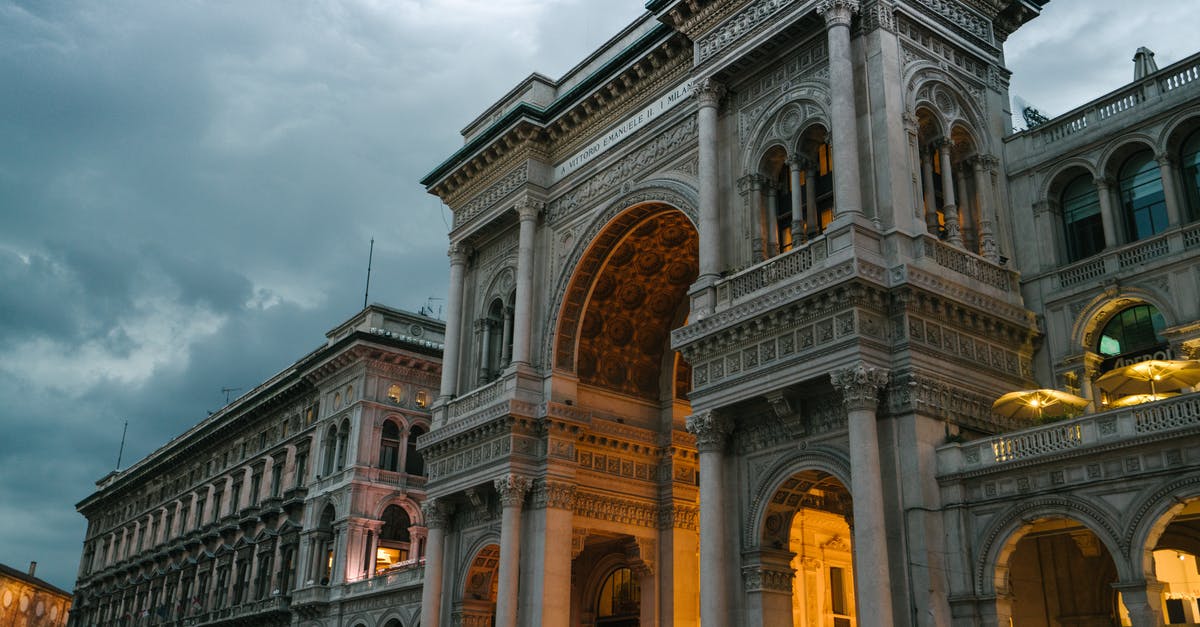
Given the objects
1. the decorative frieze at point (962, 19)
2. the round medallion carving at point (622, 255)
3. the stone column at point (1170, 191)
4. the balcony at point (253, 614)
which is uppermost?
the decorative frieze at point (962, 19)

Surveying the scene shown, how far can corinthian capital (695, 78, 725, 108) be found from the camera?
2914cm

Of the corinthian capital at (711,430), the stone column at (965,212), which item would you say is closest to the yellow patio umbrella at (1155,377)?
the stone column at (965,212)

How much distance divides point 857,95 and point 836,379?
715 cm

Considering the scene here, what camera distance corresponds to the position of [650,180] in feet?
106

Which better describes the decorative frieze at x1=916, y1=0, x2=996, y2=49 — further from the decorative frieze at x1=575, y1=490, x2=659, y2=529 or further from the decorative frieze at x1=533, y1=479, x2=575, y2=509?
the decorative frieze at x1=575, y1=490, x2=659, y2=529

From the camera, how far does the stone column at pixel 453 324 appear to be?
37781 mm

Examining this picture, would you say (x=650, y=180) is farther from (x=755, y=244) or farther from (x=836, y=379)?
(x=836, y=379)

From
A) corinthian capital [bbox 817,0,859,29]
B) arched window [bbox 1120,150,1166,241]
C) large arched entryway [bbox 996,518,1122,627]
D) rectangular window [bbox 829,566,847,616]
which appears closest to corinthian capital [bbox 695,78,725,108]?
corinthian capital [bbox 817,0,859,29]

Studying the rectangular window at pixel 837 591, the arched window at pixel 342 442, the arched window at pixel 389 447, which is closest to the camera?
the rectangular window at pixel 837 591

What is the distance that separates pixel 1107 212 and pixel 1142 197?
81 centimetres

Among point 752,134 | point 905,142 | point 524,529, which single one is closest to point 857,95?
point 905,142

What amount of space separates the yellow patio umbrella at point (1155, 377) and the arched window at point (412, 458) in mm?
37400

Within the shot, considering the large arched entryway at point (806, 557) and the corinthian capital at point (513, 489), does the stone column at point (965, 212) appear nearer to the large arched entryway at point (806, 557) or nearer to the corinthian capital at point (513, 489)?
the large arched entryway at point (806, 557)

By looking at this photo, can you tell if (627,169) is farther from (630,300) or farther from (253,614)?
(253,614)
